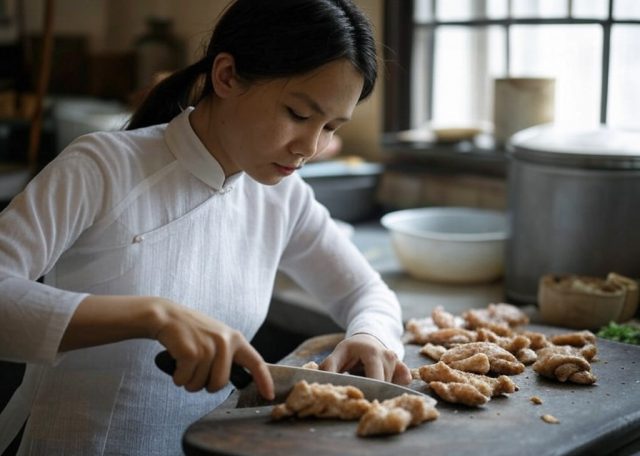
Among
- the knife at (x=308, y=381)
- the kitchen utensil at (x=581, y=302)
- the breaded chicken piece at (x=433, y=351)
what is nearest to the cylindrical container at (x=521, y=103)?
the kitchen utensil at (x=581, y=302)

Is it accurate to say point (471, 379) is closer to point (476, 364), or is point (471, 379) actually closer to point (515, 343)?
point (476, 364)

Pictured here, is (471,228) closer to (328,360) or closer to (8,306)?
(328,360)

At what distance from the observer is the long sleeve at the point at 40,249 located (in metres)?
1.19

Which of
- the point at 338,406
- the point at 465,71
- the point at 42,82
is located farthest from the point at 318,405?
the point at 42,82

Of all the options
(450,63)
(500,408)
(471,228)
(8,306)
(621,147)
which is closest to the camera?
(8,306)

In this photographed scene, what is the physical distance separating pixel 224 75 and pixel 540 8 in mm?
1666

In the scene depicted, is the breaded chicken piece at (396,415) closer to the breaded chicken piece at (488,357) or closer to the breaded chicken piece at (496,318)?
the breaded chicken piece at (488,357)

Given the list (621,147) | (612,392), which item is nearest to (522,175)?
(621,147)

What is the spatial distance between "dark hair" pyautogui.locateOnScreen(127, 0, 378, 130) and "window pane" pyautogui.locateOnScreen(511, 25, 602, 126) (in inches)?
51.8

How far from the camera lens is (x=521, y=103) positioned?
8.54 feet

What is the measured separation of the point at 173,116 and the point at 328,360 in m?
0.55

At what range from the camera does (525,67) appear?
9.37 ft

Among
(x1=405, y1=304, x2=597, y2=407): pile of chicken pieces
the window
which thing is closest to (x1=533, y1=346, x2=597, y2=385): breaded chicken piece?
(x1=405, y1=304, x2=597, y2=407): pile of chicken pieces

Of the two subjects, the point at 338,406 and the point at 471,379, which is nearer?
the point at 338,406
